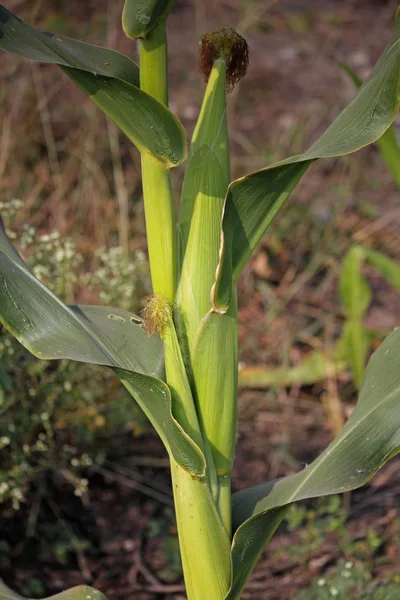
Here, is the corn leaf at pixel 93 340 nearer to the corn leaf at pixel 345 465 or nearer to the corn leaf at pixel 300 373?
the corn leaf at pixel 345 465

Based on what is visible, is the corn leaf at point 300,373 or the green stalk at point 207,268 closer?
the green stalk at point 207,268

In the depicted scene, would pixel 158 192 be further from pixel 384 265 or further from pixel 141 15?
pixel 384 265

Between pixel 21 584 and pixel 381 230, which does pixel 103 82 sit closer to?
pixel 21 584

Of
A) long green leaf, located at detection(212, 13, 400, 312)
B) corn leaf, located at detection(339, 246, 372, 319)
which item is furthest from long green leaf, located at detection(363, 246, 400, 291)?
Answer: long green leaf, located at detection(212, 13, 400, 312)

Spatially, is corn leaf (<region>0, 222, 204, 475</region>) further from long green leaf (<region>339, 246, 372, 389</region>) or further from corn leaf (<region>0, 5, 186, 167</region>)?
long green leaf (<region>339, 246, 372, 389</region>)

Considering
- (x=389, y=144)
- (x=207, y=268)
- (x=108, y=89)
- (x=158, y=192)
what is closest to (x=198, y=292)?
(x=207, y=268)

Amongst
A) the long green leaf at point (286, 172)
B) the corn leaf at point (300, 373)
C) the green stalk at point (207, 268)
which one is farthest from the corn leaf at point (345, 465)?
the corn leaf at point (300, 373)
